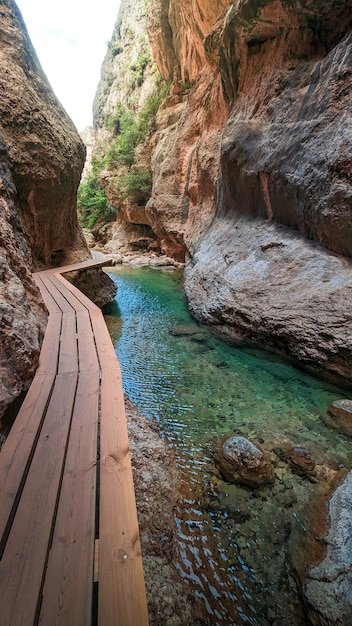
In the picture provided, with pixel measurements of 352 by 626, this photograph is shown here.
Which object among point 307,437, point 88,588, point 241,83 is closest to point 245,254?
point 307,437

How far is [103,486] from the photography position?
4.86ft

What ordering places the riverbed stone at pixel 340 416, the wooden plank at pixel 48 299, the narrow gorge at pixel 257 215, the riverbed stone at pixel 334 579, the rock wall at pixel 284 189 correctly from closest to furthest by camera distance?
the riverbed stone at pixel 334 579 < the narrow gorge at pixel 257 215 < the riverbed stone at pixel 340 416 < the rock wall at pixel 284 189 < the wooden plank at pixel 48 299

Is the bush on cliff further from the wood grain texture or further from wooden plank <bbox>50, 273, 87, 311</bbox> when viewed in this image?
the wood grain texture

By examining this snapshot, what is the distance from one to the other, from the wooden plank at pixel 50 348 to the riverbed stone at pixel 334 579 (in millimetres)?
2452

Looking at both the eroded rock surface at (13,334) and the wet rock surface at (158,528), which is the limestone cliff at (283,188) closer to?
the wet rock surface at (158,528)

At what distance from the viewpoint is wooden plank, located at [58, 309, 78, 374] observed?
107 inches

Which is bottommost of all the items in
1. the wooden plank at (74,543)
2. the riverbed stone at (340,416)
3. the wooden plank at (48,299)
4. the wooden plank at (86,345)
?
the riverbed stone at (340,416)

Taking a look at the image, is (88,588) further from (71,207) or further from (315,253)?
(71,207)

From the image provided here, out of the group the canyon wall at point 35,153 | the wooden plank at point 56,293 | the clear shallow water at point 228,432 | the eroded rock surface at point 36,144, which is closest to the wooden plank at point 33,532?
the clear shallow water at point 228,432

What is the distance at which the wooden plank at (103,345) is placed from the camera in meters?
2.85

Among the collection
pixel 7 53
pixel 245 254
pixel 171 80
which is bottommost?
pixel 245 254

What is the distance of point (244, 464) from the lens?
267 centimetres

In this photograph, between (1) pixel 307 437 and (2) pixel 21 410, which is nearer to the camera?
(2) pixel 21 410

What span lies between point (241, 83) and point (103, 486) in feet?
34.1
